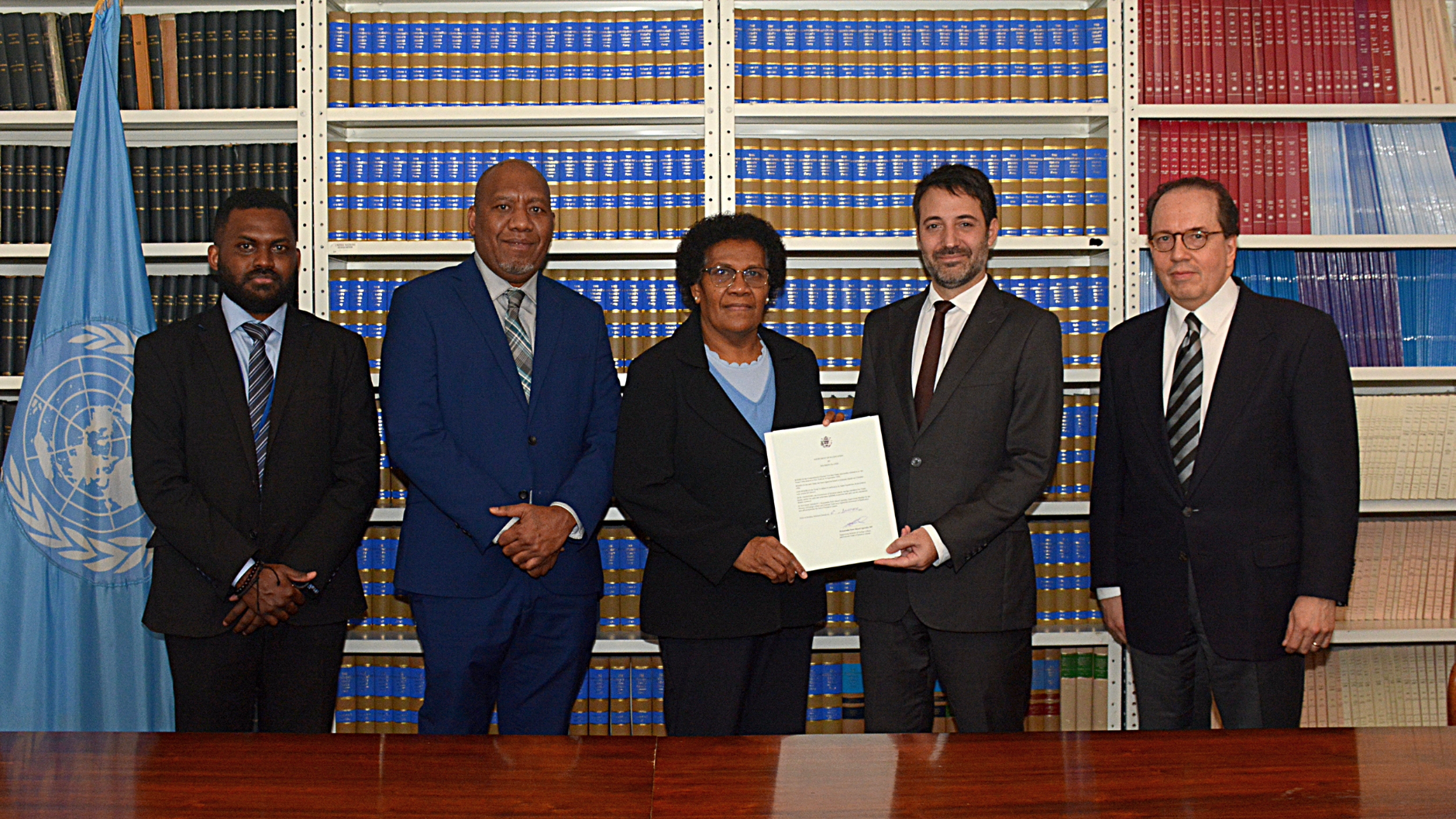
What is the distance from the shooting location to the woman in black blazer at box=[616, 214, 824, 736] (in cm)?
260

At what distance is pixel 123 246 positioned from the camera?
10.8 feet

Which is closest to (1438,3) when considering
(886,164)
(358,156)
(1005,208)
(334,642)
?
(1005,208)

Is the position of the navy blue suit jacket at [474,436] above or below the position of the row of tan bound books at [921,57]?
below

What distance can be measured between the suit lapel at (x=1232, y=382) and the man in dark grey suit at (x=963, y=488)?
1.16ft

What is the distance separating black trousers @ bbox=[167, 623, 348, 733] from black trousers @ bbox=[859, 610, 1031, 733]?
1.50 m

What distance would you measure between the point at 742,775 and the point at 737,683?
1092 millimetres

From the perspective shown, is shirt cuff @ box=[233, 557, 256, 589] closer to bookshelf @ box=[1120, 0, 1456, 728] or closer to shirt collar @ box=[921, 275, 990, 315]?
shirt collar @ box=[921, 275, 990, 315]

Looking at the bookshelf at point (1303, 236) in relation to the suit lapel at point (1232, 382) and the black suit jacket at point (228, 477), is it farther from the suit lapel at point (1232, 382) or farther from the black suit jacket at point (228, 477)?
the black suit jacket at point (228, 477)

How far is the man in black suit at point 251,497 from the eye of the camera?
268 cm

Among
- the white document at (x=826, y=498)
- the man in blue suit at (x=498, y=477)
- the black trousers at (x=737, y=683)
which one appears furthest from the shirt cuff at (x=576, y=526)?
the white document at (x=826, y=498)

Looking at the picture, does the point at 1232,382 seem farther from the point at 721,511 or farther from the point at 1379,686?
the point at 1379,686

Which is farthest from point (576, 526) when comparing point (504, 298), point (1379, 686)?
point (1379, 686)

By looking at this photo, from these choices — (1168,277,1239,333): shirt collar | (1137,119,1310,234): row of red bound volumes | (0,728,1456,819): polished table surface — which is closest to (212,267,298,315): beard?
(0,728,1456,819): polished table surface

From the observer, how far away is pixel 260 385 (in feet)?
9.17
